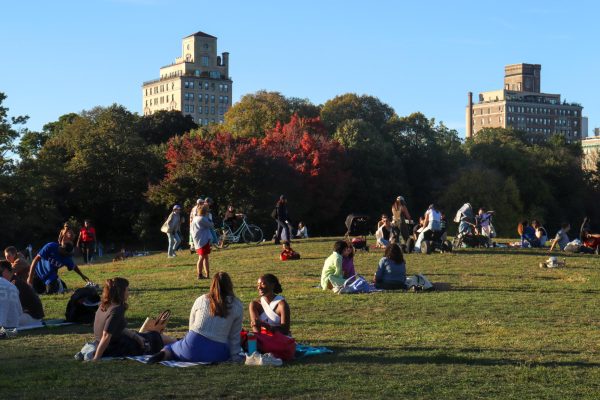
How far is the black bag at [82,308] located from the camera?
1499cm

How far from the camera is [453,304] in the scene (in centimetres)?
1748

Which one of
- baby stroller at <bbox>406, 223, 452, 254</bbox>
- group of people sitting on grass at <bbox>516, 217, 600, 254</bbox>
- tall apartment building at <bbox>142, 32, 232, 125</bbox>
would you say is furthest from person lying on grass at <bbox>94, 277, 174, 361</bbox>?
tall apartment building at <bbox>142, 32, 232, 125</bbox>

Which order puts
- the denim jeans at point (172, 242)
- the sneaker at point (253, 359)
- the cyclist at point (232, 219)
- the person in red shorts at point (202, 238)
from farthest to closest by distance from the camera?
the cyclist at point (232, 219) → the denim jeans at point (172, 242) → the person in red shorts at point (202, 238) → the sneaker at point (253, 359)

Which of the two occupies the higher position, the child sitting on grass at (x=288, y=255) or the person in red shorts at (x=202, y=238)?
the person in red shorts at (x=202, y=238)

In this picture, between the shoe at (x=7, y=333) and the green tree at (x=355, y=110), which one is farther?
the green tree at (x=355, y=110)

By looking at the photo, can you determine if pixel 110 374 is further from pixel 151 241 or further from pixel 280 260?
pixel 151 241

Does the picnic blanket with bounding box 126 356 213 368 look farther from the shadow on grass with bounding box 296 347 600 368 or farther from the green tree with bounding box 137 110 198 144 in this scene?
the green tree with bounding box 137 110 198 144

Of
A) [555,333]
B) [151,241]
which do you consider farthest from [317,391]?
[151,241]

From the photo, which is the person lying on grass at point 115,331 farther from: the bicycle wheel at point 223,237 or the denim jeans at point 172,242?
the bicycle wheel at point 223,237

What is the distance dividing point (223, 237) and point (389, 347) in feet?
75.2

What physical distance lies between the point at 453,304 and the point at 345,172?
1872 inches

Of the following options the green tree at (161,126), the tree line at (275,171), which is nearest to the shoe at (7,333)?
the tree line at (275,171)

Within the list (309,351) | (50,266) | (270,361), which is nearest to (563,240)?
(50,266)

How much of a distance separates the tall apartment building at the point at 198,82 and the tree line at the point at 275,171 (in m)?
88.2
